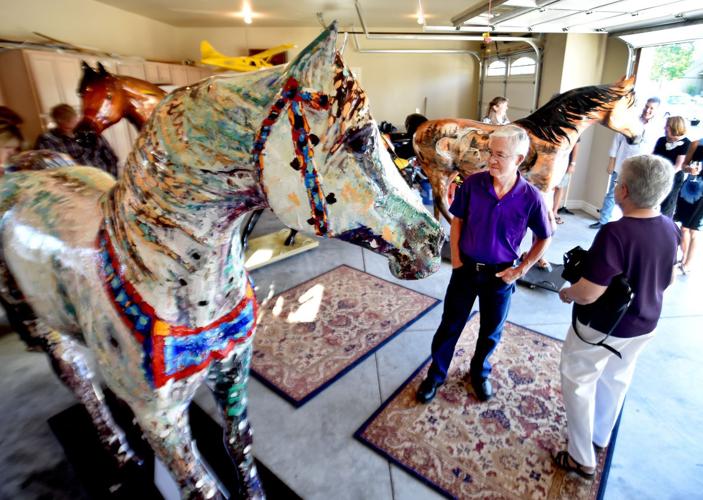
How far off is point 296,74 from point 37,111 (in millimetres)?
6139

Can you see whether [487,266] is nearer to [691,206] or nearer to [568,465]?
[568,465]

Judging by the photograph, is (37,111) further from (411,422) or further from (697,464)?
(697,464)

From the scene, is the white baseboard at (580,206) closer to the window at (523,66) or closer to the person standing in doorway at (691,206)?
the person standing in doorway at (691,206)

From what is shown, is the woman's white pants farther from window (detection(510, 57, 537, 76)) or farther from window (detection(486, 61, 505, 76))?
window (detection(486, 61, 505, 76))

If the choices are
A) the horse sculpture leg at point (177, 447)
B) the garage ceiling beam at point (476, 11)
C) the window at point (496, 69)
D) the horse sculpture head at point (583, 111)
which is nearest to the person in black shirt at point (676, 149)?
the horse sculpture head at point (583, 111)

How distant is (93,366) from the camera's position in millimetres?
2717

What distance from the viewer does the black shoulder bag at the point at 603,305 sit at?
1496 millimetres

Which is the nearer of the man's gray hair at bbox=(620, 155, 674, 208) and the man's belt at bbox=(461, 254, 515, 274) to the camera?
the man's gray hair at bbox=(620, 155, 674, 208)

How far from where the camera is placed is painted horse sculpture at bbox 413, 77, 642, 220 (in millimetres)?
3570

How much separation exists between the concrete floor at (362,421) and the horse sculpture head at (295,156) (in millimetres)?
1570

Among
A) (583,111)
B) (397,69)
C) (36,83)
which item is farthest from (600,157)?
(36,83)

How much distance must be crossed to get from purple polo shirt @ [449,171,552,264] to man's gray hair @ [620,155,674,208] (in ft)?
1.53

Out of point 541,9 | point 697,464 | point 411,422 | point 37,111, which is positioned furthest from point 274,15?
point 697,464

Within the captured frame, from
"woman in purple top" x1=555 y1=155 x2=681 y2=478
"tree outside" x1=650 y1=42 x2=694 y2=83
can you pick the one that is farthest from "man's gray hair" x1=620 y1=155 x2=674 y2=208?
"tree outside" x1=650 y1=42 x2=694 y2=83
